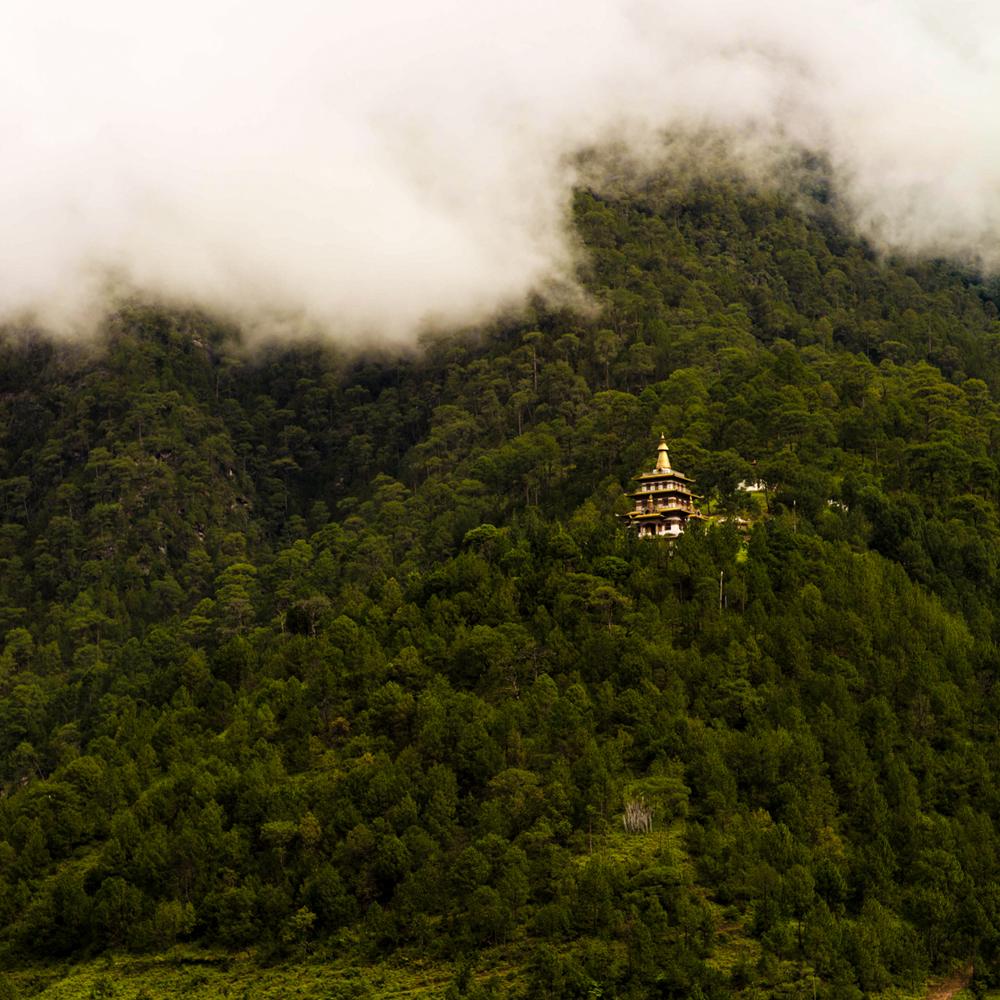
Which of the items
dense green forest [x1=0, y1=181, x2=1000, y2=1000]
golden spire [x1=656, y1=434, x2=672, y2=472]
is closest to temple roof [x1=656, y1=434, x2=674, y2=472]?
golden spire [x1=656, y1=434, x2=672, y2=472]

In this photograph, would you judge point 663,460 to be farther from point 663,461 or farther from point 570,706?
point 570,706

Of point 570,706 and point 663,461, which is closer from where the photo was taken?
point 570,706

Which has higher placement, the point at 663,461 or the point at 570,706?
the point at 663,461

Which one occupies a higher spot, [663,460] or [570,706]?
[663,460]

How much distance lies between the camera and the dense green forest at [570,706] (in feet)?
185

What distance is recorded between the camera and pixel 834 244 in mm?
146625

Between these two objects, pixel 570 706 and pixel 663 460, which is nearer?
pixel 570 706

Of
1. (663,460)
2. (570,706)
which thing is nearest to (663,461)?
(663,460)

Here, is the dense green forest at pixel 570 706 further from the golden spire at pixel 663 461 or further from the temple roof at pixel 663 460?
the golden spire at pixel 663 461

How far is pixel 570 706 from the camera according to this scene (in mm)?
65000

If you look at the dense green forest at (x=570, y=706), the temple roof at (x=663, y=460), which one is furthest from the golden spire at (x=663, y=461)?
the dense green forest at (x=570, y=706)

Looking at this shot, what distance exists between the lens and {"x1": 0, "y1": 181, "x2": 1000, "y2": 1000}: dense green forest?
5641cm

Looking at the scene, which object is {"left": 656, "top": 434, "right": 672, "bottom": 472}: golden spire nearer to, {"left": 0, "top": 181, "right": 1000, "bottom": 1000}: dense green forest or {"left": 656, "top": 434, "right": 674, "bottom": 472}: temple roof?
{"left": 656, "top": 434, "right": 674, "bottom": 472}: temple roof

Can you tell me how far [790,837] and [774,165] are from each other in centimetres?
10488
